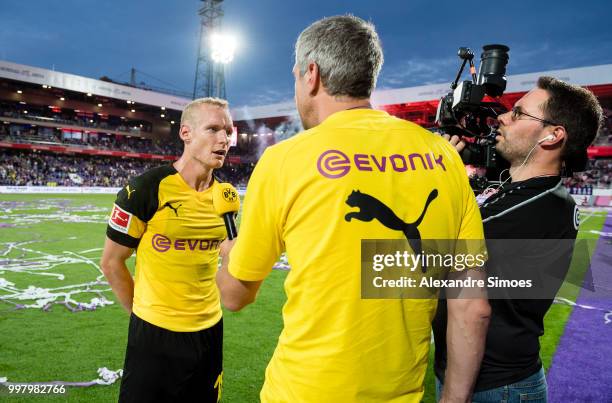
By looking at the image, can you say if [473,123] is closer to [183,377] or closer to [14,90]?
[183,377]

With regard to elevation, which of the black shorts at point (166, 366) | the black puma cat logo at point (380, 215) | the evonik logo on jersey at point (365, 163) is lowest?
the black shorts at point (166, 366)

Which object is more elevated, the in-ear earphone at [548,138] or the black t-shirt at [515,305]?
the in-ear earphone at [548,138]

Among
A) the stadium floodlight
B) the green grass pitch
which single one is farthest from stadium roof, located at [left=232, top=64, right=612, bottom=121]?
the green grass pitch

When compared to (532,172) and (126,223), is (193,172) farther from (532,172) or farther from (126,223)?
(532,172)

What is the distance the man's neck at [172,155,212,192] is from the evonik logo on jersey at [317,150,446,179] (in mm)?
2005

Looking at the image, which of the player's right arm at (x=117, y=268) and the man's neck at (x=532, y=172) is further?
the player's right arm at (x=117, y=268)

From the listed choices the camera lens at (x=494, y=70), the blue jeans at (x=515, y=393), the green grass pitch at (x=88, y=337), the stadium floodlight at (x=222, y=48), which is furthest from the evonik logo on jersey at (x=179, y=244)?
the stadium floodlight at (x=222, y=48)

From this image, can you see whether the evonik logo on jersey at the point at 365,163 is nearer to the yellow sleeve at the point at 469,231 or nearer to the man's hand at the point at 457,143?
the yellow sleeve at the point at 469,231

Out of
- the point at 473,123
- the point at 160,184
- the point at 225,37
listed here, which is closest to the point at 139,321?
the point at 160,184

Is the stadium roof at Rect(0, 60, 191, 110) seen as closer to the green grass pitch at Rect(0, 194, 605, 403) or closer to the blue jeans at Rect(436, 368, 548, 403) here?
the green grass pitch at Rect(0, 194, 605, 403)

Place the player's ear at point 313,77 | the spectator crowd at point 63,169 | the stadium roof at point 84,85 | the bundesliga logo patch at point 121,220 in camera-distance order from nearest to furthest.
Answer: the player's ear at point 313,77 → the bundesliga logo patch at point 121,220 → the spectator crowd at point 63,169 → the stadium roof at point 84,85

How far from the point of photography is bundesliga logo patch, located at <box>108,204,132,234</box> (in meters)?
2.70

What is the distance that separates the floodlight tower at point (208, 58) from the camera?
42.5m

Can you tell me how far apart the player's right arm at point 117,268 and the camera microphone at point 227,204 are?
2.51 ft
